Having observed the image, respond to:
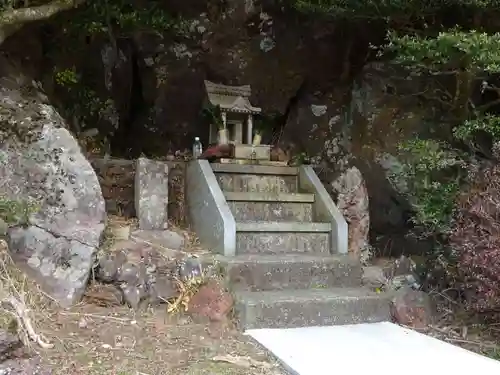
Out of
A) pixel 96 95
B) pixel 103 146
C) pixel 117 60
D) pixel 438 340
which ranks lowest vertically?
pixel 438 340

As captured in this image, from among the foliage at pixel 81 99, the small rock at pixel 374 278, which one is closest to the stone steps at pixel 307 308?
the small rock at pixel 374 278

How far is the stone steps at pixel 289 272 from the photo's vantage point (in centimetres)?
430

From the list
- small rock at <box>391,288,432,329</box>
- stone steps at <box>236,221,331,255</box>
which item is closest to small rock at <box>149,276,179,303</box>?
stone steps at <box>236,221,331,255</box>

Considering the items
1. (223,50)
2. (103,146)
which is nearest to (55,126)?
(103,146)

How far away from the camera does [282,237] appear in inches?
197

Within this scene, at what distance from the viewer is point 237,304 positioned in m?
3.98

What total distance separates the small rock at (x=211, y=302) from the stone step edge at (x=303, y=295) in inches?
4.0

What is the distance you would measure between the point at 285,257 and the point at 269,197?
0.89 meters

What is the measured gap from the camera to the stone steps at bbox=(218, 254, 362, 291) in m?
4.30

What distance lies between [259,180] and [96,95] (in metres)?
2.65

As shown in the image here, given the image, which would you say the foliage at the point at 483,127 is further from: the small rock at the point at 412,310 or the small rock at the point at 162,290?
the small rock at the point at 162,290

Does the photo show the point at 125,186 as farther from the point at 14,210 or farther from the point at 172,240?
the point at 14,210

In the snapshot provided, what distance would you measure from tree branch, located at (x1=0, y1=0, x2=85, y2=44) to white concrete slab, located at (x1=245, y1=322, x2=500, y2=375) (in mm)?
3318

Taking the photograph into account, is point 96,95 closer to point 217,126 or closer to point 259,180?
point 217,126
